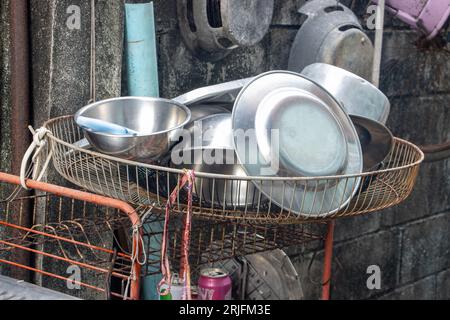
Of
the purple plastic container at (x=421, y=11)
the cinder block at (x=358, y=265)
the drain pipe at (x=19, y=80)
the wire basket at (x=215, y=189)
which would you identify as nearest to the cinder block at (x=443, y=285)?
the cinder block at (x=358, y=265)

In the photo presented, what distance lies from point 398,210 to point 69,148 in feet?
9.16

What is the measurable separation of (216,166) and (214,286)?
0.61 meters

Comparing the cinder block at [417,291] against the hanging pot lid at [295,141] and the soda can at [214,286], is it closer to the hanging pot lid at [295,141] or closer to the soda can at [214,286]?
the soda can at [214,286]

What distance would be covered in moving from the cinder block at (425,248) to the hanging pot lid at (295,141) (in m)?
2.46

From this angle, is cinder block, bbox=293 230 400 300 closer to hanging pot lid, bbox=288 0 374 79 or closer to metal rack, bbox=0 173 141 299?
hanging pot lid, bbox=288 0 374 79

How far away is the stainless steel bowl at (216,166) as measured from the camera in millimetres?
2627

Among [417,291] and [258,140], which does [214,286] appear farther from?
[417,291]

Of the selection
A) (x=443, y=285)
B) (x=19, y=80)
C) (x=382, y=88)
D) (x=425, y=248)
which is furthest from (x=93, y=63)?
(x=443, y=285)

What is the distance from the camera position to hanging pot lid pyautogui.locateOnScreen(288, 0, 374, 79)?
3689 mm

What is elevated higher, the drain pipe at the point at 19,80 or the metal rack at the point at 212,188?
the drain pipe at the point at 19,80

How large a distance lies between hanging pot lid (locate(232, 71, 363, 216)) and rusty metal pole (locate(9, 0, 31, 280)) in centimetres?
92

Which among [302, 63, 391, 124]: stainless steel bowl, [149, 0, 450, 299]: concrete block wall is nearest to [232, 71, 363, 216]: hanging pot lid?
[302, 63, 391, 124]: stainless steel bowl

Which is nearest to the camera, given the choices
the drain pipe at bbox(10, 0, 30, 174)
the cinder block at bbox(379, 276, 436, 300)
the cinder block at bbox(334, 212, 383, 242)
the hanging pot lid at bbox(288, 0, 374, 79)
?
the drain pipe at bbox(10, 0, 30, 174)

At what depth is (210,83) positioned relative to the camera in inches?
142
